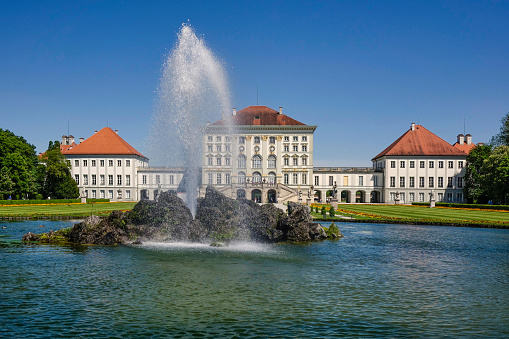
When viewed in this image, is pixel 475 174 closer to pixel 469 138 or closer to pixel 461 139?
pixel 461 139

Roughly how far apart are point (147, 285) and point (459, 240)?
64.2ft

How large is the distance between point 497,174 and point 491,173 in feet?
5.45

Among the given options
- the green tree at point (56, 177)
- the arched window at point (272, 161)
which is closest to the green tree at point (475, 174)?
the arched window at point (272, 161)

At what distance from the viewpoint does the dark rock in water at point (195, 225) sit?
22.5m

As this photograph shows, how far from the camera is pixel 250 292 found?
12.5 m

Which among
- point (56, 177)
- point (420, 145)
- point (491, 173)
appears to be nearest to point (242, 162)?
point (56, 177)

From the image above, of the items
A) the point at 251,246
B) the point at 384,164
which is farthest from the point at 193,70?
the point at 384,164

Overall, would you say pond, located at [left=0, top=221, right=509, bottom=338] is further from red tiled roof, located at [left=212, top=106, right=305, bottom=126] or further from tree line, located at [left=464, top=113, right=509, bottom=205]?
red tiled roof, located at [left=212, top=106, right=305, bottom=126]

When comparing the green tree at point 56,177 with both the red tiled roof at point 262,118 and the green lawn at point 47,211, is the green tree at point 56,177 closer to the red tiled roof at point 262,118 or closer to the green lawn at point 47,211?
the green lawn at point 47,211

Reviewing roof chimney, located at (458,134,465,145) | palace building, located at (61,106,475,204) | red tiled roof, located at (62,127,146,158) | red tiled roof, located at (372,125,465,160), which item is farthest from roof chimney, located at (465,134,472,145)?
red tiled roof, located at (62,127,146,158)

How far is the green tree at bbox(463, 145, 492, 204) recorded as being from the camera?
7300 centimetres

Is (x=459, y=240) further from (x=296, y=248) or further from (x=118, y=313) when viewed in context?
(x=118, y=313)

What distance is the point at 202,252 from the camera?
65.0ft

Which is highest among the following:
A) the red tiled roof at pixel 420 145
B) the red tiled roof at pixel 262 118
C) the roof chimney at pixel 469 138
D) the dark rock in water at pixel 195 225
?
the red tiled roof at pixel 262 118
